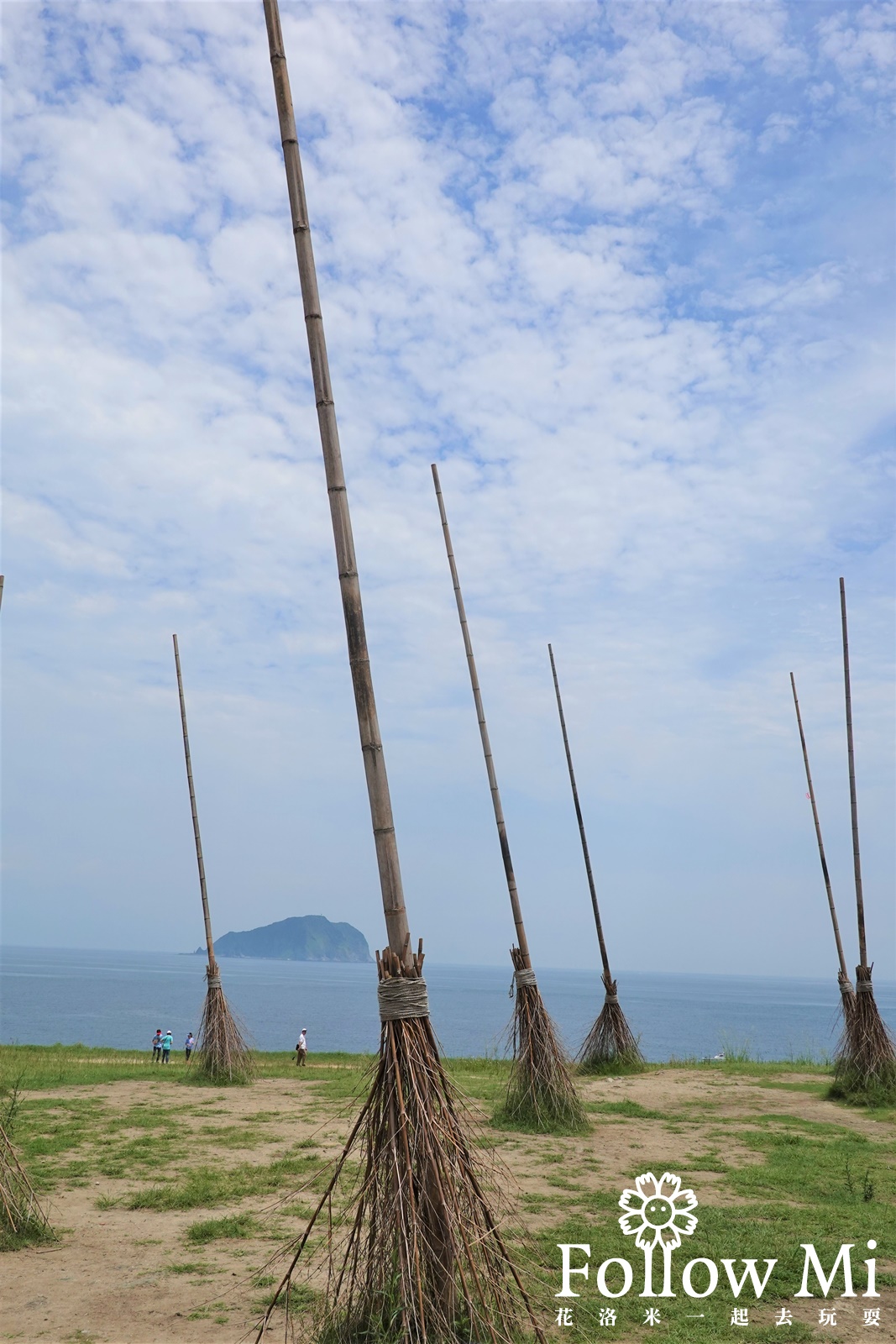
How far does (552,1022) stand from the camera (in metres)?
8.76

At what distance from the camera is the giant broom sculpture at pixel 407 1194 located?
3289mm

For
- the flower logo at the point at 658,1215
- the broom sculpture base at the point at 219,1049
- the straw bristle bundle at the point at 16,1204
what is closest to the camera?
the straw bristle bundle at the point at 16,1204

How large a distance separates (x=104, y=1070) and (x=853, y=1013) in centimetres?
999

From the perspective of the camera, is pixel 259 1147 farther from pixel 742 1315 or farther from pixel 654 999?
pixel 654 999

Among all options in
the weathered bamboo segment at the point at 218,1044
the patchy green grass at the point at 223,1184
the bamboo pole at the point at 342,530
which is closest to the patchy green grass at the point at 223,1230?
the patchy green grass at the point at 223,1184

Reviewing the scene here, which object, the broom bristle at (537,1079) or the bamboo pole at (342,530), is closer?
the bamboo pole at (342,530)

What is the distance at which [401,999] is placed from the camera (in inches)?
141

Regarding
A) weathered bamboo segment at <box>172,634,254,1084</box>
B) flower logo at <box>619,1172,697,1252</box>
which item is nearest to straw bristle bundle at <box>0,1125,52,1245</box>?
flower logo at <box>619,1172,697,1252</box>

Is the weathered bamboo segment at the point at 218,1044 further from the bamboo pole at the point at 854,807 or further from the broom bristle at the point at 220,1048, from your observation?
the bamboo pole at the point at 854,807

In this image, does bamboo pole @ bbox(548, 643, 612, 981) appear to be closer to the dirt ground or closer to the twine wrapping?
the dirt ground

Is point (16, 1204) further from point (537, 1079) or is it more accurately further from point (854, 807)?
point (854, 807)

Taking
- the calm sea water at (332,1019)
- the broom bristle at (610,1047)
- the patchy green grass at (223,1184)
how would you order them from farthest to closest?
the calm sea water at (332,1019)
the broom bristle at (610,1047)
the patchy green grass at (223,1184)

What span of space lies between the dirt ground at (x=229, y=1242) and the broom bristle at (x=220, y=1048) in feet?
5.27

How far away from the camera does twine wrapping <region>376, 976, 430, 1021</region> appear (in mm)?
3572
